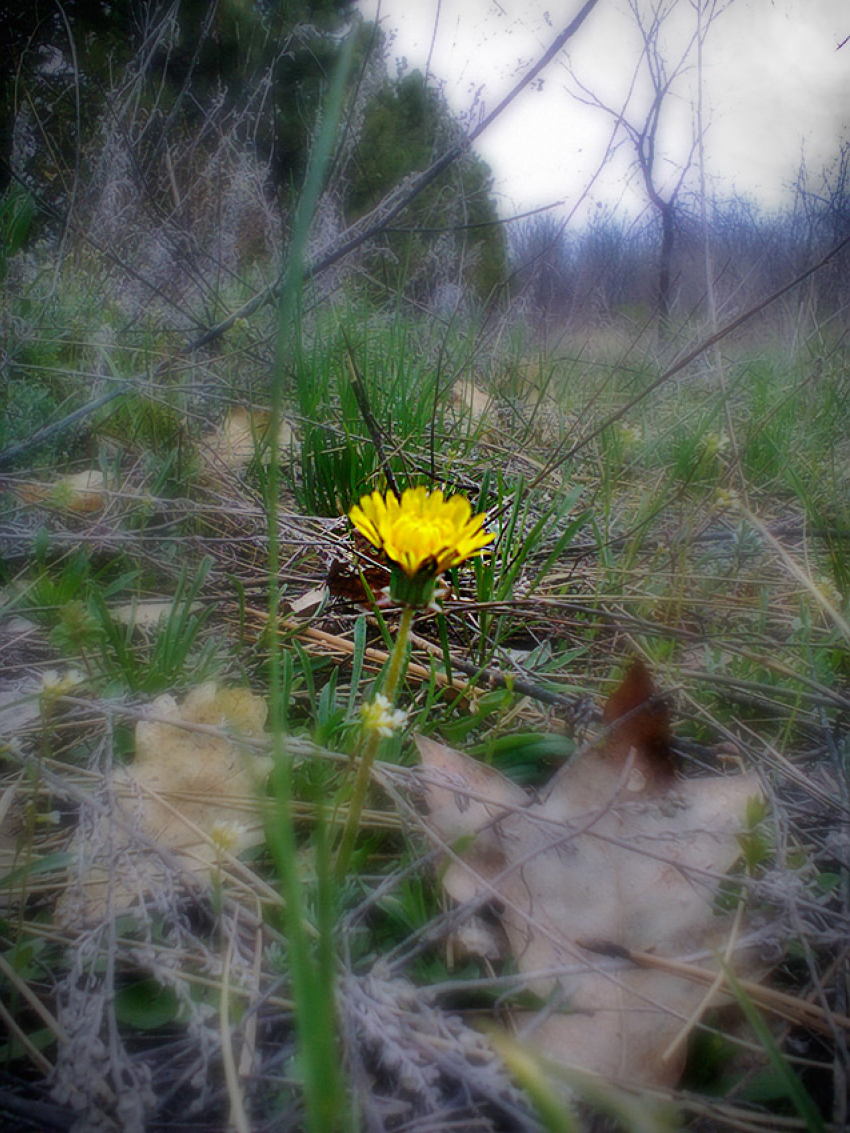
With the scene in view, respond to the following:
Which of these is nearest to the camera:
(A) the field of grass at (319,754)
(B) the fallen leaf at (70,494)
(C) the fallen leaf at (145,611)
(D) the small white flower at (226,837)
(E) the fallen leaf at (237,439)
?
(A) the field of grass at (319,754)

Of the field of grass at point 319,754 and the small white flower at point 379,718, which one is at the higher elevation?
the small white flower at point 379,718

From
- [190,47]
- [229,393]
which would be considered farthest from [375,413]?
[190,47]

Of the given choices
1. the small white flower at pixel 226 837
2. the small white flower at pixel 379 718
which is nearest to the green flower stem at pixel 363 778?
the small white flower at pixel 379 718

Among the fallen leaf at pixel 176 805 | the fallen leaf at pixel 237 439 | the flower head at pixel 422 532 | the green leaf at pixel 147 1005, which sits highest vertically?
the flower head at pixel 422 532

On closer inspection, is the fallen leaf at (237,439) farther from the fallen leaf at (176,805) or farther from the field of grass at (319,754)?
the fallen leaf at (176,805)

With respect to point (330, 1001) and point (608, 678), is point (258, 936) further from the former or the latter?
point (608, 678)

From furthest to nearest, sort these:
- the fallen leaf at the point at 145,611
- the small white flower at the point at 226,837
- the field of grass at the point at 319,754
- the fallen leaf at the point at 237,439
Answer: the fallen leaf at the point at 237,439, the fallen leaf at the point at 145,611, the small white flower at the point at 226,837, the field of grass at the point at 319,754

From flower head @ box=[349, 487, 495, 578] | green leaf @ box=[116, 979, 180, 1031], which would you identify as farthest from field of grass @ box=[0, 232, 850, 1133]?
flower head @ box=[349, 487, 495, 578]
